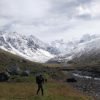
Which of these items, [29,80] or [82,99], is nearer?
[82,99]

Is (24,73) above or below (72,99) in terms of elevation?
above

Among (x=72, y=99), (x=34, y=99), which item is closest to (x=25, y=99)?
(x=34, y=99)

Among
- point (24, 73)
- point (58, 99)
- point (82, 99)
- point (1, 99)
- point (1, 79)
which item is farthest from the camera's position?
point (24, 73)

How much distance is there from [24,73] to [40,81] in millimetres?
53037

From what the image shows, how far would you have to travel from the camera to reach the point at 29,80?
9744 cm

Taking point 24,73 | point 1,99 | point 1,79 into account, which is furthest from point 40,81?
point 24,73

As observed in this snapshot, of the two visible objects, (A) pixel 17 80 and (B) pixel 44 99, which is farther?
(A) pixel 17 80

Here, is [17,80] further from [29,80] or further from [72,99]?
[72,99]

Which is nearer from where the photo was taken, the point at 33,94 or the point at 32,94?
the point at 32,94

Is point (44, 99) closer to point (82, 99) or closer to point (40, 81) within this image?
point (40, 81)

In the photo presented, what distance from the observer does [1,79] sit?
93.6 metres

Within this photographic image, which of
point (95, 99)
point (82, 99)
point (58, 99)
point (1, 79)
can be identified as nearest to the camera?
point (58, 99)

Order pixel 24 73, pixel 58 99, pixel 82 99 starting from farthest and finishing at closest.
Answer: pixel 24 73 → pixel 82 99 → pixel 58 99

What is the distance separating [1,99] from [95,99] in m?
24.0
